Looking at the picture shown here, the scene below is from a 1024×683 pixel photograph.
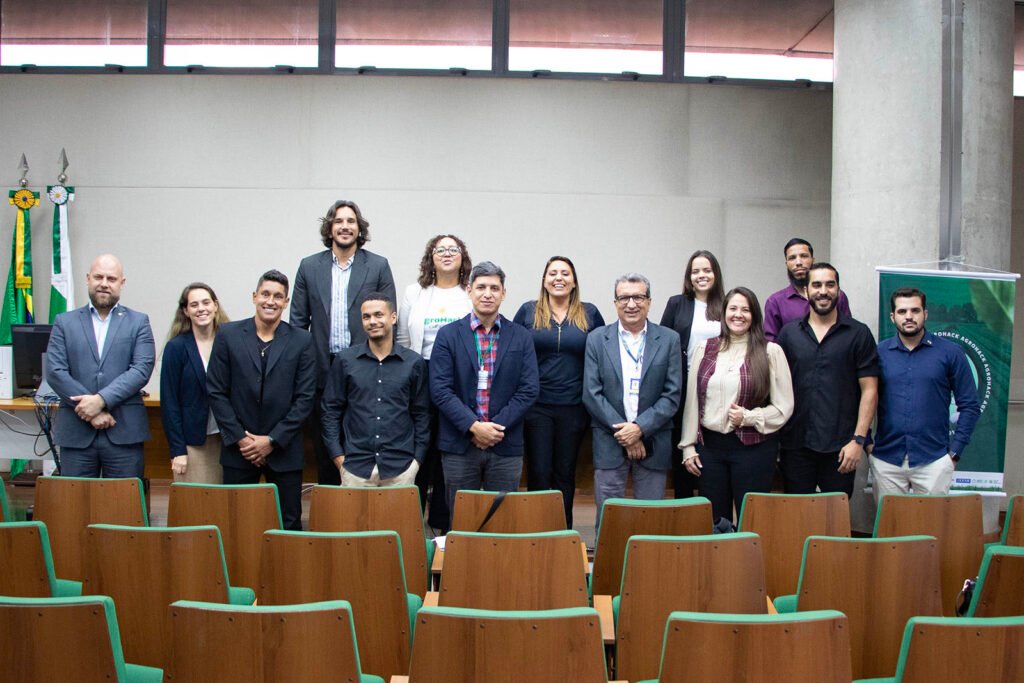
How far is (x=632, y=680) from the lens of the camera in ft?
8.15

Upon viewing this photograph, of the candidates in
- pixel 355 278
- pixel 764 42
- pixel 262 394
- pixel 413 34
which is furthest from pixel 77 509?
pixel 764 42

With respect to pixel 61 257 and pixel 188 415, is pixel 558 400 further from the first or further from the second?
pixel 61 257

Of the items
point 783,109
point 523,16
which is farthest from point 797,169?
point 523,16

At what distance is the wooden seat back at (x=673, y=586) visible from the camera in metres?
2.50

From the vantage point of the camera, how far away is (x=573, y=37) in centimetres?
717

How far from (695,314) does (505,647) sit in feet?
10.3

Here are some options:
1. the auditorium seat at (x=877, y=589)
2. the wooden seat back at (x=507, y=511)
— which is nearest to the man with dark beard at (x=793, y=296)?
the wooden seat back at (x=507, y=511)

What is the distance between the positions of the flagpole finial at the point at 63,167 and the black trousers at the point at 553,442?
15.5ft

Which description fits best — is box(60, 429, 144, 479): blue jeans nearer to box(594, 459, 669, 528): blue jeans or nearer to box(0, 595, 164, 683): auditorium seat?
box(594, 459, 669, 528): blue jeans

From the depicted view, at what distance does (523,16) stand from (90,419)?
15.2 feet

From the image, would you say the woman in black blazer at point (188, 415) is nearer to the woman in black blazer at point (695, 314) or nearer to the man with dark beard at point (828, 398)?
the woman in black blazer at point (695, 314)

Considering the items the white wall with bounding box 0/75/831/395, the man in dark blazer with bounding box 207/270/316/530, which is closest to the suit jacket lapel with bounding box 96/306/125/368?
the man in dark blazer with bounding box 207/270/316/530

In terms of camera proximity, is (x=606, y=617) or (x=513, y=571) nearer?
(x=513, y=571)

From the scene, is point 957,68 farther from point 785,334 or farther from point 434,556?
point 434,556
